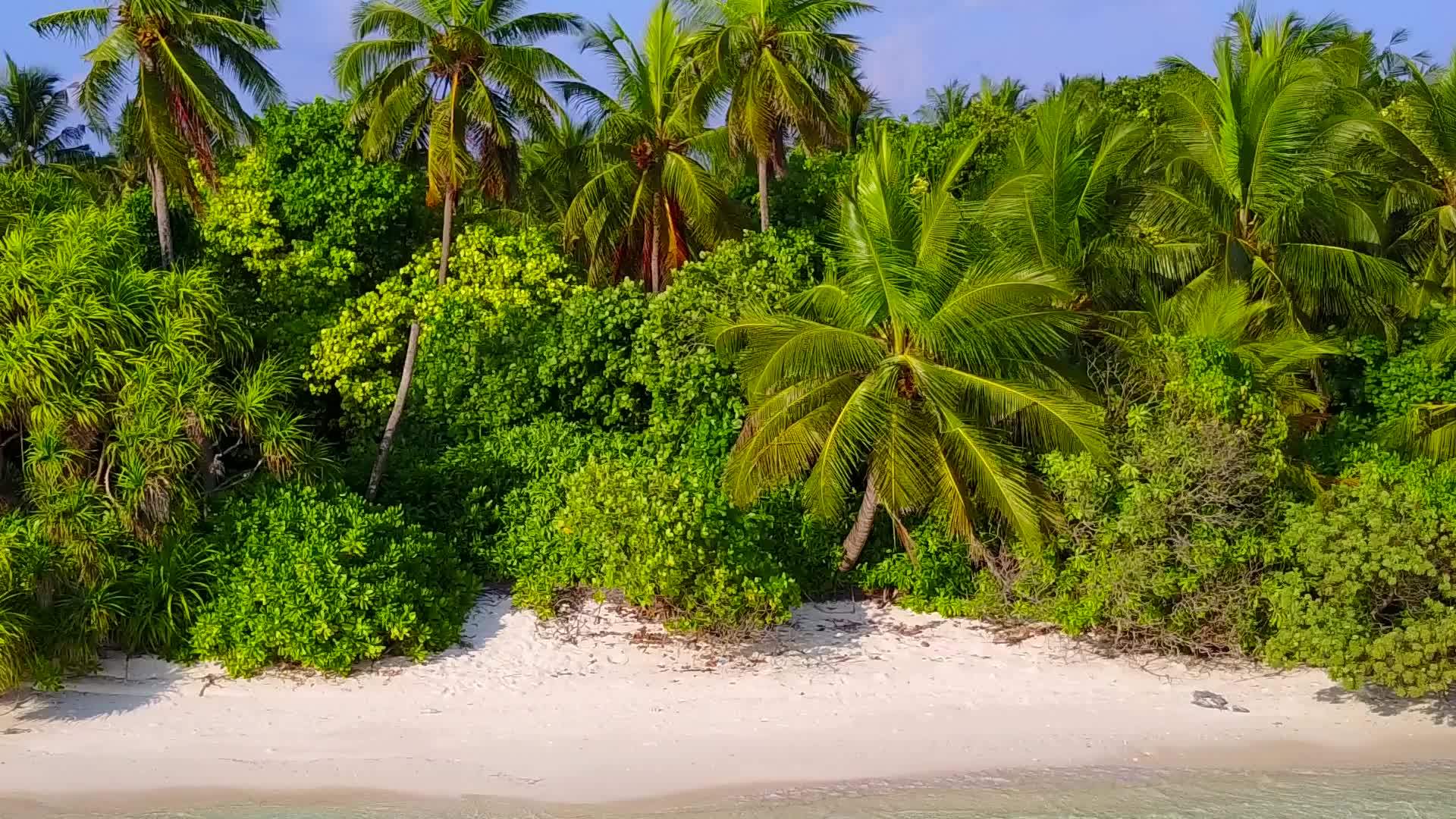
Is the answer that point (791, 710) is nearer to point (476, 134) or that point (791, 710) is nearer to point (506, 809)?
point (506, 809)

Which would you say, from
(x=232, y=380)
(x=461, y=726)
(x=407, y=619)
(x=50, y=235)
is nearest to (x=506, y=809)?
(x=461, y=726)

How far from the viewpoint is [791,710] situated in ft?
34.8

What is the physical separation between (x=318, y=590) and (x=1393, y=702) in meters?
10.5

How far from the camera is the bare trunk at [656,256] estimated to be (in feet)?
63.4

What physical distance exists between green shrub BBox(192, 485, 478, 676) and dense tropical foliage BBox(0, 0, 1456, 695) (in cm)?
5

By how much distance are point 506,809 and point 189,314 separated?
6.41 m

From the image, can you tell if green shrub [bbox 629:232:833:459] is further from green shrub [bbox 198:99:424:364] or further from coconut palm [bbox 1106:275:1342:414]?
green shrub [bbox 198:99:424:364]

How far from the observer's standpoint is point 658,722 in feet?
34.0

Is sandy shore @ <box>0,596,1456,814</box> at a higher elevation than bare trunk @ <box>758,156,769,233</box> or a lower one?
lower

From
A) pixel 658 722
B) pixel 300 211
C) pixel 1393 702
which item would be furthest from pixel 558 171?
pixel 1393 702

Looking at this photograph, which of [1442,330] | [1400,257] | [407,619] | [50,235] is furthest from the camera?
[1400,257]

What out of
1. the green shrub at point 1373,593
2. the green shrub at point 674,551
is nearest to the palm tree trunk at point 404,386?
the green shrub at point 674,551

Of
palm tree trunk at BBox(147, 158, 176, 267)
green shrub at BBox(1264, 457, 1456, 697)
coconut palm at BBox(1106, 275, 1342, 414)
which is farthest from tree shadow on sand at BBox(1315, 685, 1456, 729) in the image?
palm tree trunk at BBox(147, 158, 176, 267)

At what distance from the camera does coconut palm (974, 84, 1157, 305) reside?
518 inches
